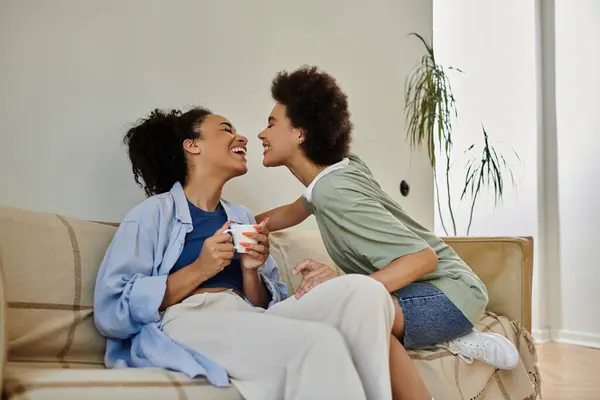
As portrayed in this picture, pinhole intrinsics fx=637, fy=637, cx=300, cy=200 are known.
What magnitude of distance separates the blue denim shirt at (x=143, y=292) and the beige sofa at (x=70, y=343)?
0.05 metres

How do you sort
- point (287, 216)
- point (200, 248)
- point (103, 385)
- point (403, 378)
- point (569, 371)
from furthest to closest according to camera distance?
point (569, 371) < point (287, 216) < point (200, 248) < point (403, 378) < point (103, 385)

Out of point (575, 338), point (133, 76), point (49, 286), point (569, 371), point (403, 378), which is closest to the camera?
point (403, 378)

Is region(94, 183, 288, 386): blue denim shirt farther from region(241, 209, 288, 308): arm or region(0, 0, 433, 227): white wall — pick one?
region(0, 0, 433, 227): white wall

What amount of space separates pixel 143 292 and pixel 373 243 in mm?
575

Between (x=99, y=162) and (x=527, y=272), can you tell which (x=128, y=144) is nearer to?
(x=99, y=162)

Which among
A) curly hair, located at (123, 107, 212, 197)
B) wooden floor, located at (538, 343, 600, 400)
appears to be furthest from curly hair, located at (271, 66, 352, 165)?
wooden floor, located at (538, 343, 600, 400)

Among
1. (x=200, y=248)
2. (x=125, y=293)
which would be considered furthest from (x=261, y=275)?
(x=125, y=293)

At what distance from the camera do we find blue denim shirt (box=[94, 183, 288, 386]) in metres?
1.41

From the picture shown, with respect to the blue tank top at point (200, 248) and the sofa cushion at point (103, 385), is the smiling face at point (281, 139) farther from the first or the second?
the sofa cushion at point (103, 385)

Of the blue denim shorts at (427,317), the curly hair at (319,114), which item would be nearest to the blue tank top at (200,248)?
the curly hair at (319,114)

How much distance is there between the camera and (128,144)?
198 cm

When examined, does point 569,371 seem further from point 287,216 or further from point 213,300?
point 213,300

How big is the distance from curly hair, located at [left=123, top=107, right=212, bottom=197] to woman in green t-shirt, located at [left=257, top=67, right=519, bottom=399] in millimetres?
246

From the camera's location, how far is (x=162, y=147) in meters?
1.93
